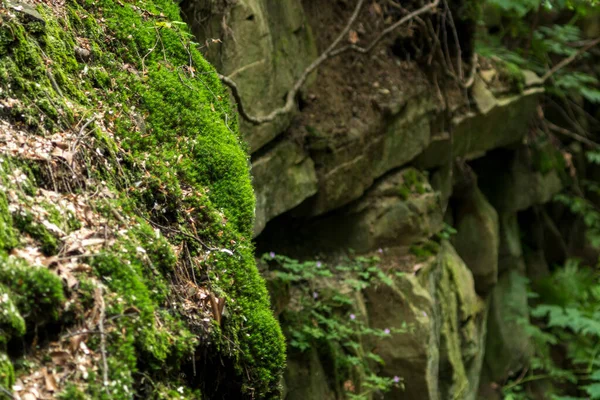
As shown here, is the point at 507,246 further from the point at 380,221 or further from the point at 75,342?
the point at 75,342

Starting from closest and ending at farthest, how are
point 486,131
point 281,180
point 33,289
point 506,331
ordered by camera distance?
point 33,289 < point 281,180 < point 486,131 < point 506,331

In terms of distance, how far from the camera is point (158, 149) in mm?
2723

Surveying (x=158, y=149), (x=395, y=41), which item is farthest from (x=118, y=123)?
(x=395, y=41)

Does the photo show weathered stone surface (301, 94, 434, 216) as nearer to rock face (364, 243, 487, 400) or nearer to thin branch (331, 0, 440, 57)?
thin branch (331, 0, 440, 57)

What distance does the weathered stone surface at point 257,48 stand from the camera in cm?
438

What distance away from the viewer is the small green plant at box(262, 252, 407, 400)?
482 cm

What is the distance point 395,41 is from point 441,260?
2.18 metres

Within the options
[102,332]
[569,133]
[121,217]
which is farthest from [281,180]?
[569,133]

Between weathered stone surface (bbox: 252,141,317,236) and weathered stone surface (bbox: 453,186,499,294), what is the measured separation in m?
3.11

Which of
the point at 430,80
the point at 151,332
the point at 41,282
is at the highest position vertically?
the point at 430,80

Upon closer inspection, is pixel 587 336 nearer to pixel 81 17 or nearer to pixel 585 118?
pixel 585 118

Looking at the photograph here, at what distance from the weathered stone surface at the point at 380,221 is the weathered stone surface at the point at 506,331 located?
296 centimetres

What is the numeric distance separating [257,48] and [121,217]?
269 cm

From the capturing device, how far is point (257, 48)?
463 cm
